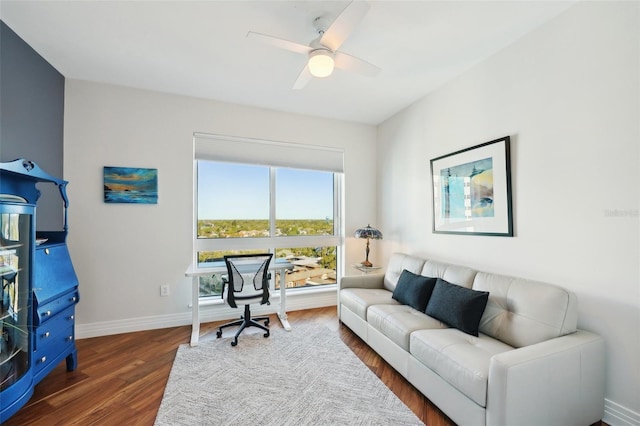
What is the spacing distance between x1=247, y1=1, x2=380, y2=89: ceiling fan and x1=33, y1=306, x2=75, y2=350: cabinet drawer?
8.10ft

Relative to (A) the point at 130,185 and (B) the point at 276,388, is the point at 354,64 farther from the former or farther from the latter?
(A) the point at 130,185

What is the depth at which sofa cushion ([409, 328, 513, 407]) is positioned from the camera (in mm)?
1514

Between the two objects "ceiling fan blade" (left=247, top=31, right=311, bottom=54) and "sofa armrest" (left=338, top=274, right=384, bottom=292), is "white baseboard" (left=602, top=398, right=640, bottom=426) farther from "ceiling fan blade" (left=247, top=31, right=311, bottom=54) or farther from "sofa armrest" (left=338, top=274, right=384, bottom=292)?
"ceiling fan blade" (left=247, top=31, right=311, bottom=54)

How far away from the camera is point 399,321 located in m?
2.22

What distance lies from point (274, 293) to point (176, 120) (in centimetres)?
249

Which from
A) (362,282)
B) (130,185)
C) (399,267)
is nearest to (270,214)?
(362,282)

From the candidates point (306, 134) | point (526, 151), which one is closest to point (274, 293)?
point (306, 134)

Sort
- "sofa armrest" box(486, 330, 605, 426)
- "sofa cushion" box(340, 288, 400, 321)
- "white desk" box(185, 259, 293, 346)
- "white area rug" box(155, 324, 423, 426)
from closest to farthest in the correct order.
Result: 1. "sofa armrest" box(486, 330, 605, 426)
2. "white area rug" box(155, 324, 423, 426)
3. "sofa cushion" box(340, 288, 400, 321)
4. "white desk" box(185, 259, 293, 346)

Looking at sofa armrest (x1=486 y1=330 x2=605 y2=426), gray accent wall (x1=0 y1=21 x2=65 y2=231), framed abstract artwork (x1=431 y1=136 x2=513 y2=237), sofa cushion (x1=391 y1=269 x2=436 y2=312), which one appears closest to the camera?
sofa armrest (x1=486 y1=330 x2=605 y2=426)

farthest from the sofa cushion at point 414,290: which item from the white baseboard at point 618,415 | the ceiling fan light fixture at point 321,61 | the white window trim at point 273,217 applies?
the ceiling fan light fixture at point 321,61

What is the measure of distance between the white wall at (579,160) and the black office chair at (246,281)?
6.91 ft

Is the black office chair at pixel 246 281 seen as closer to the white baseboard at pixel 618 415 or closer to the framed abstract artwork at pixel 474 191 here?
the framed abstract artwork at pixel 474 191

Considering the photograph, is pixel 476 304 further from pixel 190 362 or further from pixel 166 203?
pixel 166 203

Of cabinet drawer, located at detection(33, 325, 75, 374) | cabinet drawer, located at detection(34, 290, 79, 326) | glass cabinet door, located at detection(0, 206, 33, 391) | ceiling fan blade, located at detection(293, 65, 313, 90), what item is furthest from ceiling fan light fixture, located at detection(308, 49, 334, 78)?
cabinet drawer, located at detection(33, 325, 75, 374)
